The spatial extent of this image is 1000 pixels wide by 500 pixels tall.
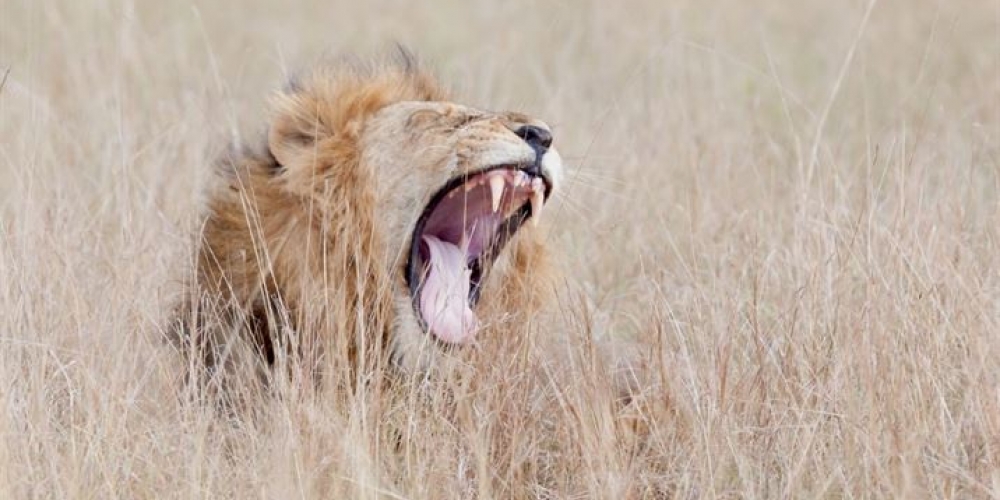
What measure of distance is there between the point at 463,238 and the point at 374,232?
22 centimetres

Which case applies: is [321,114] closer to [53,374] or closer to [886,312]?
[53,374]

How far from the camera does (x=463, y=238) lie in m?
4.45

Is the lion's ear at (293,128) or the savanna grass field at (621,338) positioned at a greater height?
the lion's ear at (293,128)

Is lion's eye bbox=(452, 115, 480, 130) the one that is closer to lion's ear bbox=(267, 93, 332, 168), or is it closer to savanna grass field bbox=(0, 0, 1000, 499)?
lion's ear bbox=(267, 93, 332, 168)

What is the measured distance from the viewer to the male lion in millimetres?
4391

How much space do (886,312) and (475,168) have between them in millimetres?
1026

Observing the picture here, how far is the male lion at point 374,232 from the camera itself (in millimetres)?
4391

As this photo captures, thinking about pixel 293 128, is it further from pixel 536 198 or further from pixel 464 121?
pixel 536 198

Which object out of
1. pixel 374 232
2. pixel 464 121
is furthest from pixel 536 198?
pixel 374 232

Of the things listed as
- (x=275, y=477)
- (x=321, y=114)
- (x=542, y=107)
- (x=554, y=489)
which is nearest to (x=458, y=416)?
(x=554, y=489)

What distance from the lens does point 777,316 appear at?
4.72 meters

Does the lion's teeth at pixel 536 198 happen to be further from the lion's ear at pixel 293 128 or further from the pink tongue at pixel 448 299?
the lion's ear at pixel 293 128

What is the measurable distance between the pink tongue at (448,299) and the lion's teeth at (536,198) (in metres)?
0.19

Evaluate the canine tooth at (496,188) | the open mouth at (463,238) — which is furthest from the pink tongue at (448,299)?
the canine tooth at (496,188)
